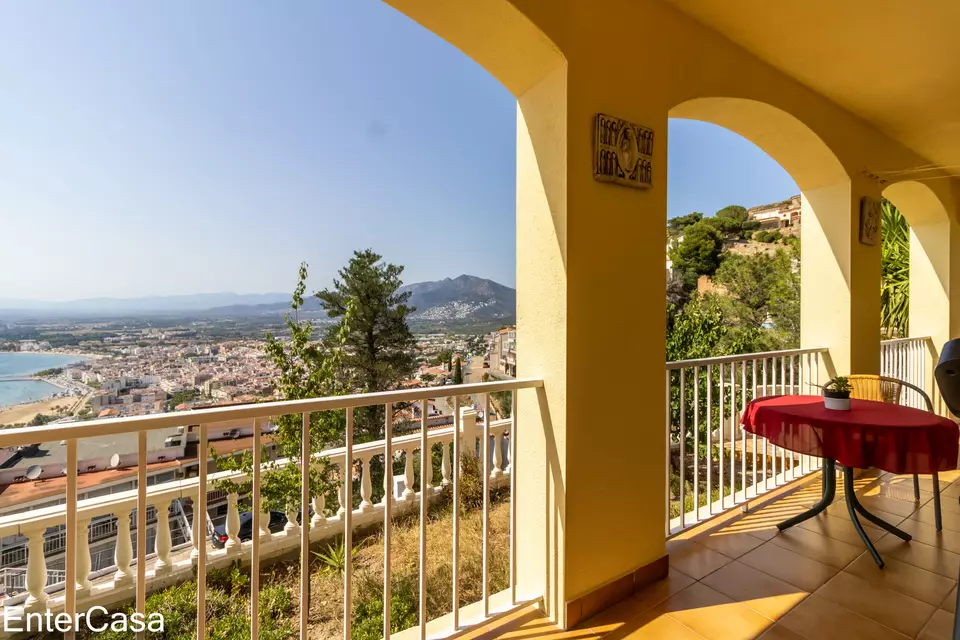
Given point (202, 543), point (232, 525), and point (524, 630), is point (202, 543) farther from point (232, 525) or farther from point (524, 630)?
point (232, 525)

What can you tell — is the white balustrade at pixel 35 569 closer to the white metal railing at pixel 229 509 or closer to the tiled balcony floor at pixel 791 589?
the white metal railing at pixel 229 509

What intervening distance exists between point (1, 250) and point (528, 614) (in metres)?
10.6

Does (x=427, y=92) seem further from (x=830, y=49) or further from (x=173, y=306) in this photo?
(x=830, y=49)

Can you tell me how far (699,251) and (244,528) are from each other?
60.9 ft

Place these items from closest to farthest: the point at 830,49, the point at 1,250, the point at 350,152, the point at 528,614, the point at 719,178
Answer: the point at 528,614, the point at 830,49, the point at 1,250, the point at 350,152, the point at 719,178

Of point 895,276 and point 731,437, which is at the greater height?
point 895,276

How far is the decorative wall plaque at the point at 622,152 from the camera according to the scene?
1.68 m

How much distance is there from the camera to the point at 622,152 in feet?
5.73

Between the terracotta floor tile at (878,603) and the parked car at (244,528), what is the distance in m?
3.75

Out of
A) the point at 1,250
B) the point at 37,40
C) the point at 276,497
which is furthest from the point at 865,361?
the point at 1,250

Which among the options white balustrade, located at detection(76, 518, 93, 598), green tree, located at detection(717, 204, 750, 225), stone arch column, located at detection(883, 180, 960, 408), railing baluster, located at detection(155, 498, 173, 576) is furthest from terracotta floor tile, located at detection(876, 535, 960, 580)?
green tree, located at detection(717, 204, 750, 225)

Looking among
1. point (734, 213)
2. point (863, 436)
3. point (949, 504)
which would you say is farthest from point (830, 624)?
point (734, 213)

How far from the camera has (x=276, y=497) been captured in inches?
141

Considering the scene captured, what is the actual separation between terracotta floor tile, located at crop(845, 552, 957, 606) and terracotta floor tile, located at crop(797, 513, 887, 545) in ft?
0.67
